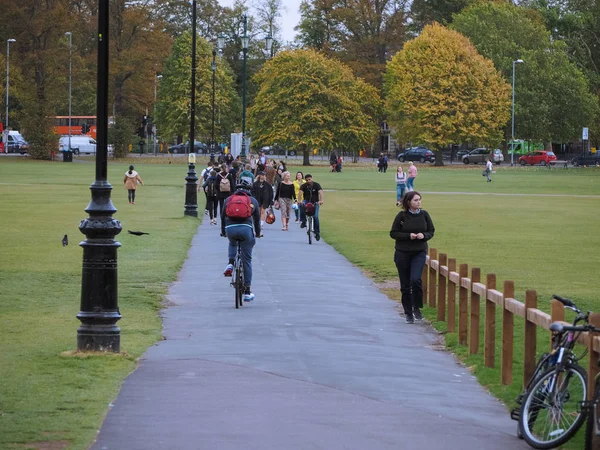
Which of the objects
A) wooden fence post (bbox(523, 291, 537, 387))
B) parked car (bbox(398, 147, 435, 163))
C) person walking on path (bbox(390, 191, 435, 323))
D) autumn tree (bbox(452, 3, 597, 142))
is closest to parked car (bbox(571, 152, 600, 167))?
autumn tree (bbox(452, 3, 597, 142))

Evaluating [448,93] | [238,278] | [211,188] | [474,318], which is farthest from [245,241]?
[448,93]

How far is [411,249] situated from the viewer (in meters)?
15.2

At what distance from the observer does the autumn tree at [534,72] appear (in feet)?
341

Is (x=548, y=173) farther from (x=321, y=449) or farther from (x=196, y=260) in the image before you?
(x=321, y=449)

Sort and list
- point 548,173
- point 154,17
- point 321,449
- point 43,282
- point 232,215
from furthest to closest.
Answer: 1. point 154,17
2. point 548,173
3. point 43,282
4. point 232,215
5. point 321,449

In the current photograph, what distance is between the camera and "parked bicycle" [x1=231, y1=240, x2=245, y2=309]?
631 inches

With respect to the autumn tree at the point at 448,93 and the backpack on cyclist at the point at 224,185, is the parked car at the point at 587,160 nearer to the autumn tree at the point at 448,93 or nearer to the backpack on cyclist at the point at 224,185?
the autumn tree at the point at 448,93

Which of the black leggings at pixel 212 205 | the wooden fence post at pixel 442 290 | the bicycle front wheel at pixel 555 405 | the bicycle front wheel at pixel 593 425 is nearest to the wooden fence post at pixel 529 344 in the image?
the bicycle front wheel at pixel 555 405

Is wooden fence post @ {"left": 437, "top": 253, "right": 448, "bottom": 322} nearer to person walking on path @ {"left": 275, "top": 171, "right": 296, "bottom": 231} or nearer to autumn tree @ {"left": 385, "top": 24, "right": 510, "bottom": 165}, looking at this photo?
person walking on path @ {"left": 275, "top": 171, "right": 296, "bottom": 231}

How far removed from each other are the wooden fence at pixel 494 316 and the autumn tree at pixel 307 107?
87.9m

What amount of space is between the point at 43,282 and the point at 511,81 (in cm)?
9371

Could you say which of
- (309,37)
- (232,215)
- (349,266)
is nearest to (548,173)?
(309,37)

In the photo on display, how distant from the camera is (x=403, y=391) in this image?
10.1m

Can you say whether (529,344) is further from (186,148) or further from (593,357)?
(186,148)
